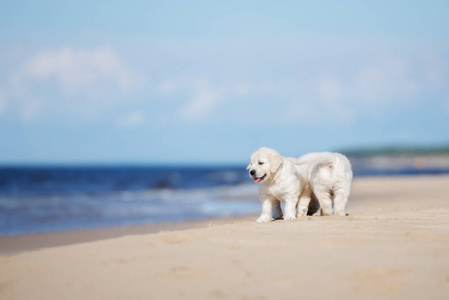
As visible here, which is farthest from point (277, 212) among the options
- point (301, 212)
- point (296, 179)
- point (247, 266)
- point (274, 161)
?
point (247, 266)

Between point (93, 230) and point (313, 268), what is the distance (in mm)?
8670

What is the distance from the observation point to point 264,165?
24.9 ft

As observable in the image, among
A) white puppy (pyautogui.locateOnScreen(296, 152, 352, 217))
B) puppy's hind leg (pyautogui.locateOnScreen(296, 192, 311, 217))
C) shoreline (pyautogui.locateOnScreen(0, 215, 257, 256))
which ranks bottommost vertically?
shoreline (pyautogui.locateOnScreen(0, 215, 257, 256))

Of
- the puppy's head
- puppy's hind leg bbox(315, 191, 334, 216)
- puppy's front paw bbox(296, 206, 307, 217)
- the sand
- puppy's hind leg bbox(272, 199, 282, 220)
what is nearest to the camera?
the sand

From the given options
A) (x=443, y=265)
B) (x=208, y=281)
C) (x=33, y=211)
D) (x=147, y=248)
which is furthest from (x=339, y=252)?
(x=33, y=211)

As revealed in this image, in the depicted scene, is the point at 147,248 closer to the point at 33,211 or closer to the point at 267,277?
the point at 267,277

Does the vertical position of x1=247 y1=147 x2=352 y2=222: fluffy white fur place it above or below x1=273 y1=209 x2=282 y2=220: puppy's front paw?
above

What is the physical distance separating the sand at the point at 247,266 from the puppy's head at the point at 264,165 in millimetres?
2397

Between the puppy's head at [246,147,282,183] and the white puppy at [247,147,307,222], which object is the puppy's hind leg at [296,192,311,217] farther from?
the puppy's head at [246,147,282,183]

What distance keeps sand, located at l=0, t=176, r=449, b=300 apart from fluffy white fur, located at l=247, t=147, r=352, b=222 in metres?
2.44

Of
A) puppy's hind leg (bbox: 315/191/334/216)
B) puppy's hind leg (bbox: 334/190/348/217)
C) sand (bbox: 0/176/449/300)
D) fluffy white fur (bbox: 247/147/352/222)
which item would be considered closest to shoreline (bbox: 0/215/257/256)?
fluffy white fur (bbox: 247/147/352/222)

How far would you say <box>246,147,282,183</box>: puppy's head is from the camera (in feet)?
24.8

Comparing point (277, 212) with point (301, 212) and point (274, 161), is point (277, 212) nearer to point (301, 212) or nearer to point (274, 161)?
point (301, 212)

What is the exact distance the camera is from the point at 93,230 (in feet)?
38.7
